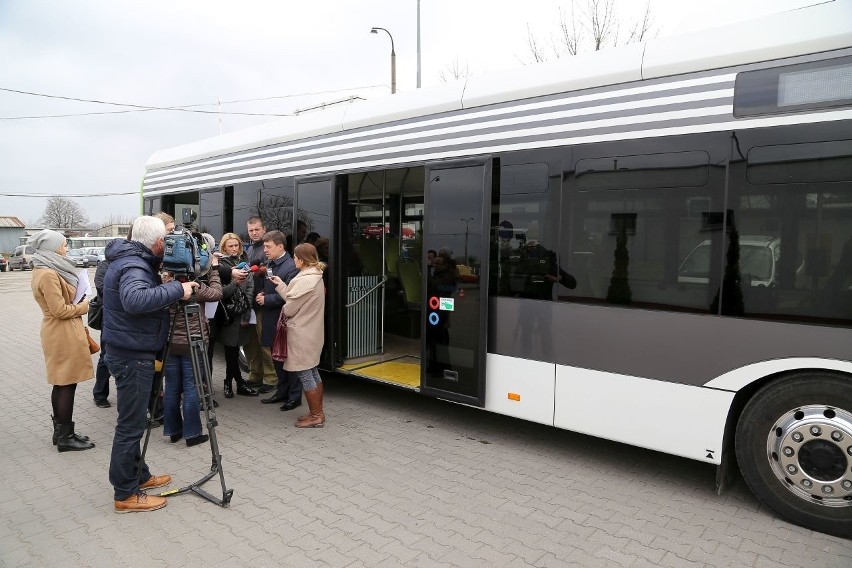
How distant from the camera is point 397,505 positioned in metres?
4.05

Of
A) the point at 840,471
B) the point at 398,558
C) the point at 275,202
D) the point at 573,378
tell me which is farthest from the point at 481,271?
the point at 275,202

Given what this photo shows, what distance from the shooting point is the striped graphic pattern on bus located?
12.8 feet

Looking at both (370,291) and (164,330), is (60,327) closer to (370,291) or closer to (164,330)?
(164,330)

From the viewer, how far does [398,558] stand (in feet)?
11.1

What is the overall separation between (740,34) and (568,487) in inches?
133

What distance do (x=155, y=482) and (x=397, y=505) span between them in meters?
1.85

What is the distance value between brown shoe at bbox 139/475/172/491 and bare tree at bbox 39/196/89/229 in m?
93.9

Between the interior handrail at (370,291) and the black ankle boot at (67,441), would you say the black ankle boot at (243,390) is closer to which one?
the interior handrail at (370,291)

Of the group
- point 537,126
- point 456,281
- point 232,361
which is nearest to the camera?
point 537,126

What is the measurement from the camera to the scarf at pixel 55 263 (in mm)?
4840

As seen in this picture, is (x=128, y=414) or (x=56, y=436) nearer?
(x=128, y=414)

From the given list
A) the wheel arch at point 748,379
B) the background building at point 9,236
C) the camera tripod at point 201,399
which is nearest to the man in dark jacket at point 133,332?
the camera tripod at point 201,399

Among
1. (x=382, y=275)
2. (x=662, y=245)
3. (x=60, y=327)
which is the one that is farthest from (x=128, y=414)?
(x=382, y=275)

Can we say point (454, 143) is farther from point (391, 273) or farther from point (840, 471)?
point (840, 471)
